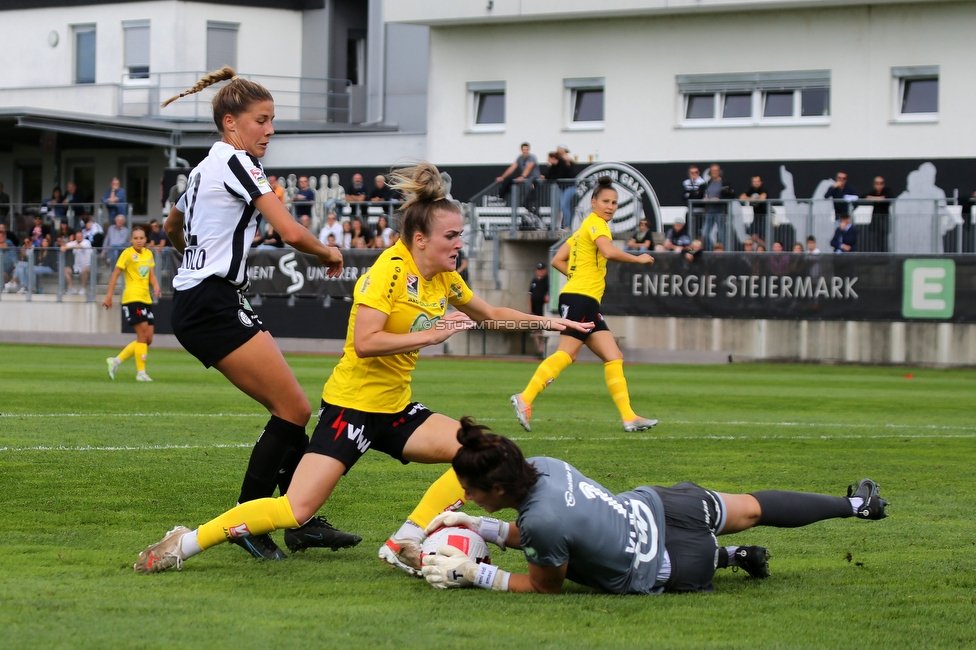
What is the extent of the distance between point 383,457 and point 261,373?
400 centimetres

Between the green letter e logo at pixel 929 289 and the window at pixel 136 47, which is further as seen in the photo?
the window at pixel 136 47

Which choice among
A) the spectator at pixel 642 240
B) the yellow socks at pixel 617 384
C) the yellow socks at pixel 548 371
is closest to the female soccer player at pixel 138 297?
the yellow socks at pixel 548 371

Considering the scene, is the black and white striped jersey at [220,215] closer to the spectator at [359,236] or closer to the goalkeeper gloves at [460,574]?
the goalkeeper gloves at [460,574]

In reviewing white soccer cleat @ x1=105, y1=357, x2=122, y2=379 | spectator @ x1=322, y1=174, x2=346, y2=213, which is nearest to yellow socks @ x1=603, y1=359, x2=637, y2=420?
white soccer cleat @ x1=105, y1=357, x2=122, y2=379

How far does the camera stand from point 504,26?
35062mm

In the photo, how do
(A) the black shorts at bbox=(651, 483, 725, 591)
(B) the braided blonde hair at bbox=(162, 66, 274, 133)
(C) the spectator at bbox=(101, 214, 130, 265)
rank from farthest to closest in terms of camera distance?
(C) the spectator at bbox=(101, 214, 130, 265) < (B) the braided blonde hair at bbox=(162, 66, 274, 133) < (A) the black shorts at bbox=(651, 483, 725, 591)

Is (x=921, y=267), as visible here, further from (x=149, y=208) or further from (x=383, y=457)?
(x=149, y=208)

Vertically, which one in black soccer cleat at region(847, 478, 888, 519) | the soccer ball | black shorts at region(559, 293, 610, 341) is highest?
black shorts at region(559, 293, 610, 341)

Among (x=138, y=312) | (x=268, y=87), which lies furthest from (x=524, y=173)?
(x=268, y=87)

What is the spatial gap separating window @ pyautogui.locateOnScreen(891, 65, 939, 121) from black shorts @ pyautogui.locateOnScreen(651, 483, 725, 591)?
2814 cm

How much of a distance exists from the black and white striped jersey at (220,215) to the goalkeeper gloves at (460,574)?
1680 millimetres

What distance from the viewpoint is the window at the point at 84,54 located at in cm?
4138

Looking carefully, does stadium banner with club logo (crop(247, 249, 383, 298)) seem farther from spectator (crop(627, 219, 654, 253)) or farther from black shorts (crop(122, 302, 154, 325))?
black shorts (crop(122, 302, 154, 325))

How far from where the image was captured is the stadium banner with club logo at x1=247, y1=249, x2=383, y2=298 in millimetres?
28656
